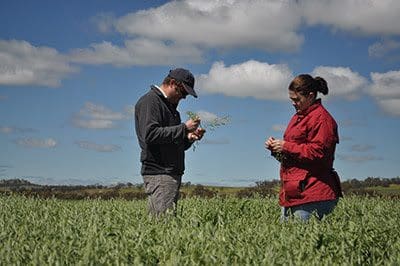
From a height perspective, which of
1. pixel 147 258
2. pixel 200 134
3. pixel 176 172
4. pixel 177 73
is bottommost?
pixel 147 258

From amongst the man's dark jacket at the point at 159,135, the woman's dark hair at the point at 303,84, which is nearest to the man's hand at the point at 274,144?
the woman's dark hair at the point at 303,84

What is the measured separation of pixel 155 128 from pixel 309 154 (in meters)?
1.75

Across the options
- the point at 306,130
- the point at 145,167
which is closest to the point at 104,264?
the point at 145,167

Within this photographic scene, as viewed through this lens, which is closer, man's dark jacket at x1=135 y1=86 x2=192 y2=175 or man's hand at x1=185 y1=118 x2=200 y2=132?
man's dark jacket at x1=135 y1=86 x2=192 y2=175

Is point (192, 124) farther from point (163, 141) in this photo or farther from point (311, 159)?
point (311, 159)

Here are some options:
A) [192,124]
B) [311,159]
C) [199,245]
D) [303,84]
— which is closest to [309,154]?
[311,159]

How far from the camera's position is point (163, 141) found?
23.0 feet

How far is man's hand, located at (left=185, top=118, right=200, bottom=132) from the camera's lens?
23.6 feet

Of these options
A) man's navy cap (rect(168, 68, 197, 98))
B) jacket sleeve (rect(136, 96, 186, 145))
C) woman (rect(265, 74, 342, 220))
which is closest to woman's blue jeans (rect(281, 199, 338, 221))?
woman (rect(265, 74, 342, 220))

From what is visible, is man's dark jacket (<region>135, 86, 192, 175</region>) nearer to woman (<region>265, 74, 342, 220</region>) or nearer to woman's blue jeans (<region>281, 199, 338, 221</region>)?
woman (<region>265, 74, 342, 220</region>)

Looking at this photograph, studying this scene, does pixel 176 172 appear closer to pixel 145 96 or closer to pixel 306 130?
pixel 145 96

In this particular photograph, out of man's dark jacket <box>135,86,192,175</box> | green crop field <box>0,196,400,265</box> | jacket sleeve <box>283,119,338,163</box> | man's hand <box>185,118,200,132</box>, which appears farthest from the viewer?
man's hand <box>185,118,200,132</box>

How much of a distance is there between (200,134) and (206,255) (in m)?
3.16

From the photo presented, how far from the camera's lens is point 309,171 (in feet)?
23.3
